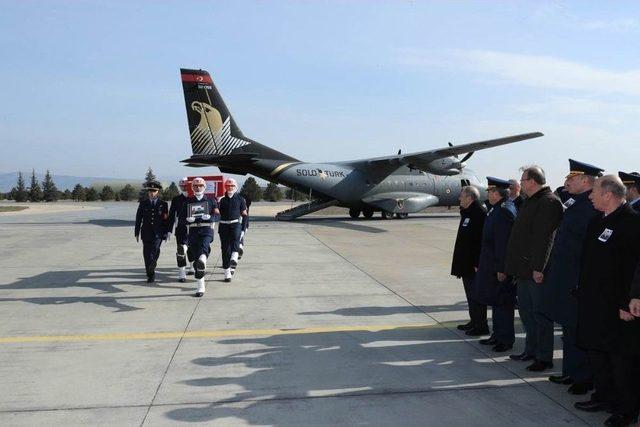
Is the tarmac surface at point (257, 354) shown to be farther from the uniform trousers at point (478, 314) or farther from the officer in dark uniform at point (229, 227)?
the officer in dark uniform at point (229, 227)

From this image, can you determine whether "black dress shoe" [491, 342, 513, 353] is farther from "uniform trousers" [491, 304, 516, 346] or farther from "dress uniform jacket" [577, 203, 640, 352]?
"dress uniform jacket" [577, 203, 640, 352]

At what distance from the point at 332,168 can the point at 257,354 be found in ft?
67.7

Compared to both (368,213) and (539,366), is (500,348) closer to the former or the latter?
(539,366)

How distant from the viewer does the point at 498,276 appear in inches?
223

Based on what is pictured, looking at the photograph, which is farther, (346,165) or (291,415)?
(346,165)

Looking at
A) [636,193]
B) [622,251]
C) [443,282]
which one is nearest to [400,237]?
[443,282]

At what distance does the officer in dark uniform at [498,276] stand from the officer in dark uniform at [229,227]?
16.7ft

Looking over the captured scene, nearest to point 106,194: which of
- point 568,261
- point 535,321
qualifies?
point 535,321

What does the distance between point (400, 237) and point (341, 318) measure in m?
10.9

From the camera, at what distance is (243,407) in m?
4.20

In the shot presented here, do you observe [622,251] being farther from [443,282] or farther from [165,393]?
[443,282]

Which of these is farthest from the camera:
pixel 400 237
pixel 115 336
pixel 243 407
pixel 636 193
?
pixel 400 237

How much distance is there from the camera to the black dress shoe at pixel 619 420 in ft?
12.5

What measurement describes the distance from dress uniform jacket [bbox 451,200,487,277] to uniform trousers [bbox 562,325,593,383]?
1.83 meters
